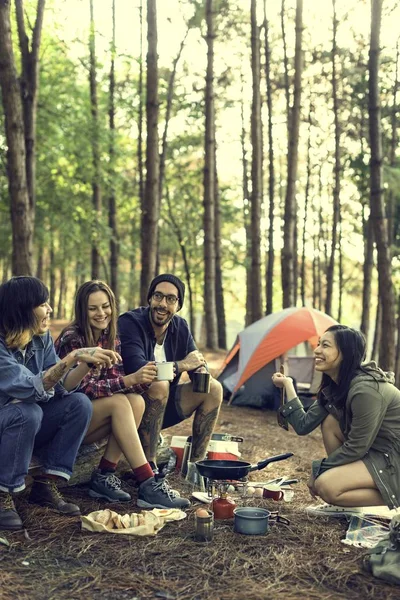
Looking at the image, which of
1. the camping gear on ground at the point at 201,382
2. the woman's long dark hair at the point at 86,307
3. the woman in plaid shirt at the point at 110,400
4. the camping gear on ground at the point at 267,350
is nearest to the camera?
the woman in plaid shirt at the point at 110,400

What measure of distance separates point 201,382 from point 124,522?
129 centimetres

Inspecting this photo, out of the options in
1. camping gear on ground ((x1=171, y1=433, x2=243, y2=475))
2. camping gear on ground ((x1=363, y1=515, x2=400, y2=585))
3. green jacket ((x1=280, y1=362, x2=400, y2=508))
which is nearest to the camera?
camping gear on ground ((x1=363, y1=515, x2=400, y2=585))

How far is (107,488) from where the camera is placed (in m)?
4.49

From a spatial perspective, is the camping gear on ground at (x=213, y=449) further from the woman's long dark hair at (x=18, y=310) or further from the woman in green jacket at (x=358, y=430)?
the woman's long dark hair at (x=18, y=310)

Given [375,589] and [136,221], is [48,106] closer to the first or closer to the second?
[136,221]

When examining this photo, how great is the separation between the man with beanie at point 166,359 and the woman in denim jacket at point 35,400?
0.71 meters

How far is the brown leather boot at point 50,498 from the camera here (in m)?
4.18

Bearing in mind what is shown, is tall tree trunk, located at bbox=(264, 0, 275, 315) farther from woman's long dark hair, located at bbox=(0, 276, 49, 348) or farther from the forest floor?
the forest floor

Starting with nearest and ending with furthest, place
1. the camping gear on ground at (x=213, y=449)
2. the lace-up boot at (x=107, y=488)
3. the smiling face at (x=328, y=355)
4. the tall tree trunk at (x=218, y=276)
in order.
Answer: the smiling face at (x=328, y=355) → the lace-up boot at (x=107, y=488) → the camping gear on ground at (x=213, y=449) → the tall tree trunk at (x=218, y=276)

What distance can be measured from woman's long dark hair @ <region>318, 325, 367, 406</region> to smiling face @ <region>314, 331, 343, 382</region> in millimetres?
24

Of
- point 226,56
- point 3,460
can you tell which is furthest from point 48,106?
point 3,460

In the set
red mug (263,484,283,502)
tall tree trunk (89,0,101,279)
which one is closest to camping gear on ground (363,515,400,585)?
red mug (263,484,283,502)

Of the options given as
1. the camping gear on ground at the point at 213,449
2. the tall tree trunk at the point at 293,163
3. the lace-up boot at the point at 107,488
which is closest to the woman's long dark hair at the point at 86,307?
the lace-up boot at the point at 107,488

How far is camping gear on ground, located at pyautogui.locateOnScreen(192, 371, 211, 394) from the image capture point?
16.3 ft
